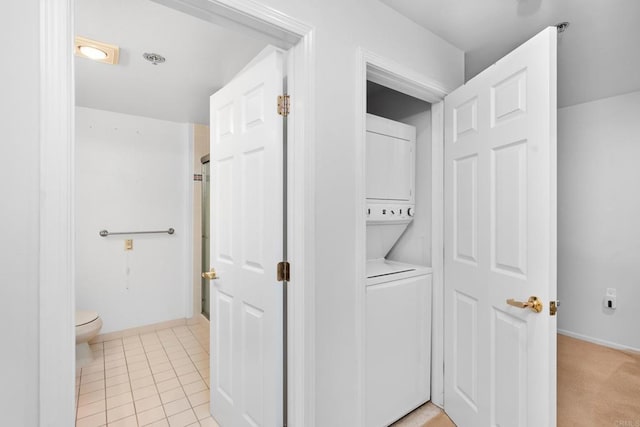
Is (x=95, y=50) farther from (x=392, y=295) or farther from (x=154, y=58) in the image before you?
(x=392, y=295)

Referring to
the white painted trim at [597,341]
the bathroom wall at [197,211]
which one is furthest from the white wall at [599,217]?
the bathroom wall at [197,211]

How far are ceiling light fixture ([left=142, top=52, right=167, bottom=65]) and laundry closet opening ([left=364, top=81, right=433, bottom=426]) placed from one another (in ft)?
4.58

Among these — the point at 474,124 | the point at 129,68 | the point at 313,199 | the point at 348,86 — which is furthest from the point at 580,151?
the point at 129,68

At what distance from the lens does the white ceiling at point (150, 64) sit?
1.56 metres

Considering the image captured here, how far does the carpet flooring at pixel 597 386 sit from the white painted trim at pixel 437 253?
741mm

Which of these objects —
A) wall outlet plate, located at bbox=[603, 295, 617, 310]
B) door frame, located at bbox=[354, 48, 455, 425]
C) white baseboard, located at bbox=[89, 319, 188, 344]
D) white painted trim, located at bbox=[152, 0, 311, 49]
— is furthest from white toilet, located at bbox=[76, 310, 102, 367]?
wall outlet plate, located at bbox=[603, 295, 617, 310]

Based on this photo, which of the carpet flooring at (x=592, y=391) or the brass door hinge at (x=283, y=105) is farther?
the carpet flooring at (x=592, y=391)

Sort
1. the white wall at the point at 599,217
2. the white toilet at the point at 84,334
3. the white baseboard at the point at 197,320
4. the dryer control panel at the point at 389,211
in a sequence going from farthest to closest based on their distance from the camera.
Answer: the white baseboard at the point at 197,320
the white wall at the point at 599,217
the white toilet at the point at 84,334
the dryer control panel at the point at 389,211

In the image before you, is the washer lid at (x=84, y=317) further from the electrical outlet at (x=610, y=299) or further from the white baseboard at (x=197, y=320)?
the electrical outlet at (x=610, y=299)

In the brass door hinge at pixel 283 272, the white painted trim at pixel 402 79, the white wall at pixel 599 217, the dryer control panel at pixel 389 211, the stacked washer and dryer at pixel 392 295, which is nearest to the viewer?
the brass door hinge at pixel 283 272

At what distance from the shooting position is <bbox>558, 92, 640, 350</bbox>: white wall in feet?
8.94

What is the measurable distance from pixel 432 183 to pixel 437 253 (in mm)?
441

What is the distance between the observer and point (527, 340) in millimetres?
1289

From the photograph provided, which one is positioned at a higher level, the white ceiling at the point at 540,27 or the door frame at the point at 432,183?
the white ceiling at the point at 540,27
